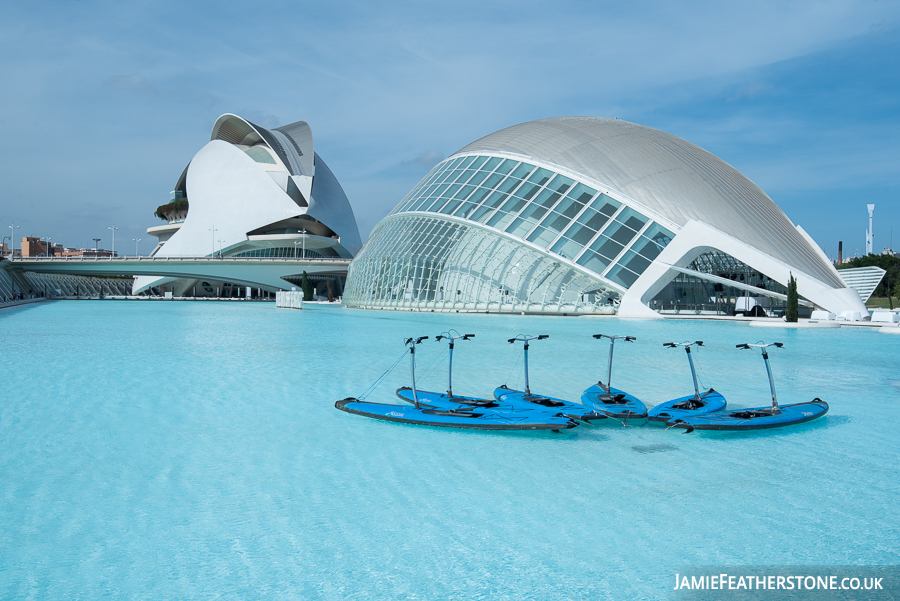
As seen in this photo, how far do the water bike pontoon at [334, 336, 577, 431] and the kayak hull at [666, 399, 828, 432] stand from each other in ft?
5.24

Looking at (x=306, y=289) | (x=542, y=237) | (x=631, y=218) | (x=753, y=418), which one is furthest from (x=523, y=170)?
(x=306, y=289)

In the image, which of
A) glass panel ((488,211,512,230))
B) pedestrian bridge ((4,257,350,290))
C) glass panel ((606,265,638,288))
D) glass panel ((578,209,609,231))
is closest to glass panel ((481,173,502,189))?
glass panel ((488,211,512,230))

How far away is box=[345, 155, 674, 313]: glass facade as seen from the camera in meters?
31.6

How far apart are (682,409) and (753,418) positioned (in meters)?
0.91

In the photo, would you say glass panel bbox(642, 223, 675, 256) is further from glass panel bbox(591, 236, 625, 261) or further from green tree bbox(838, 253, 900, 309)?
green tree bbox(838, 253, 900, 309)

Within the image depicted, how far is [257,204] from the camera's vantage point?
278ft

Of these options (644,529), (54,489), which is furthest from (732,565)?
(54,489)

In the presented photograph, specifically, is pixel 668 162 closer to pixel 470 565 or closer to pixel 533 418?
pixel 533 418

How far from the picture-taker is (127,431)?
8.43 m

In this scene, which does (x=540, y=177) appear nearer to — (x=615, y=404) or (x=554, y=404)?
(x=615, y=404)

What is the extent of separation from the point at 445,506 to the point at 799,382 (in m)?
9.34

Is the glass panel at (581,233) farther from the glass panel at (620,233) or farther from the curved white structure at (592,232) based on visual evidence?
the glass panel at (620,233)

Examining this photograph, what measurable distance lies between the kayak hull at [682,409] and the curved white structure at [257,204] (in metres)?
76.7

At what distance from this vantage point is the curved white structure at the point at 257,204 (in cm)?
8462
